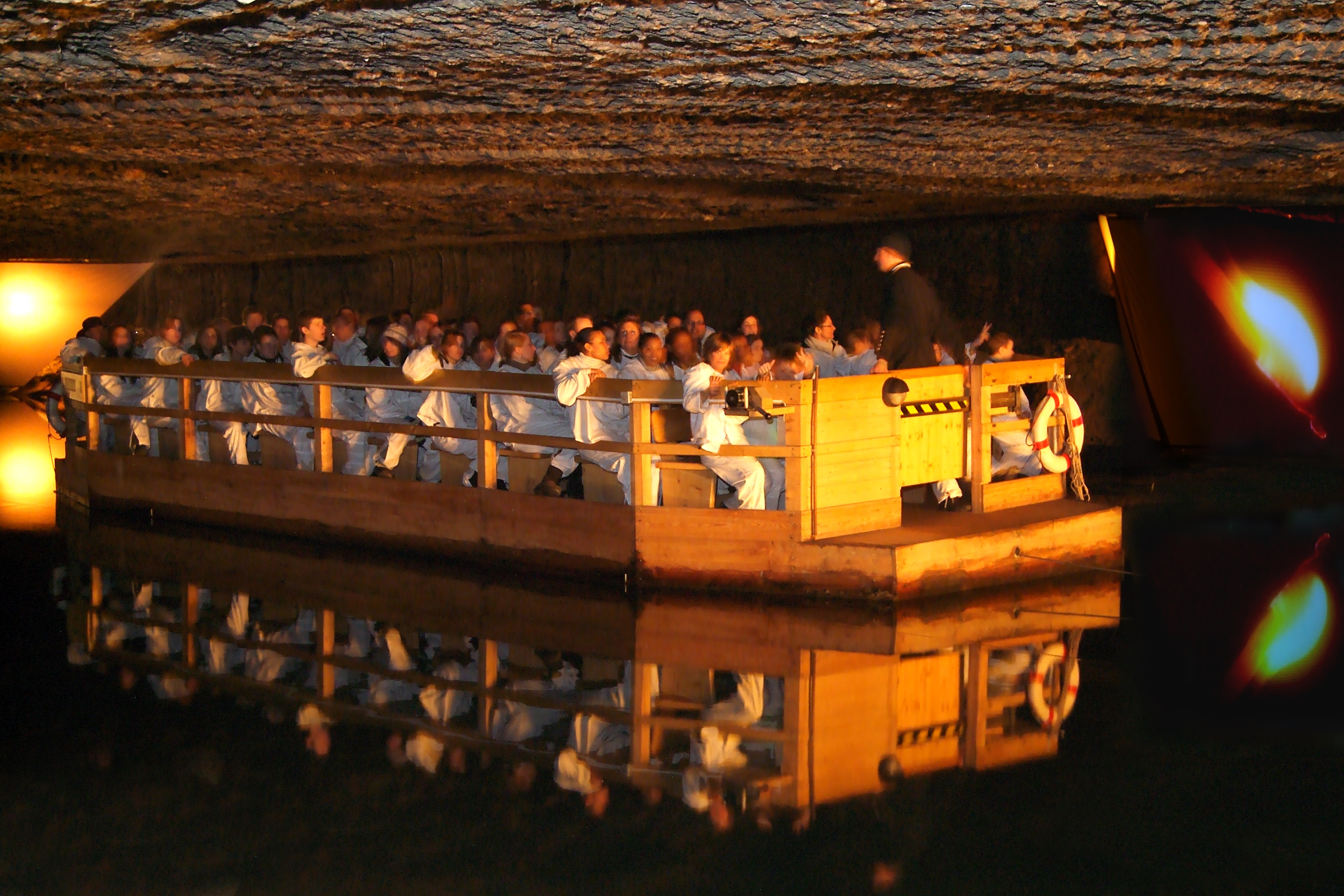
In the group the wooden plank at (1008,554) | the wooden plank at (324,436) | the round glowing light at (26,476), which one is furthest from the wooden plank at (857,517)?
the round glowing light at (26,476)

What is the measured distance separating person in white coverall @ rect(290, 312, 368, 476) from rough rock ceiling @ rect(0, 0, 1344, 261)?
1.40 metres

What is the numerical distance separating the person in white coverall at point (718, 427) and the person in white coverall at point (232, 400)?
4.56m

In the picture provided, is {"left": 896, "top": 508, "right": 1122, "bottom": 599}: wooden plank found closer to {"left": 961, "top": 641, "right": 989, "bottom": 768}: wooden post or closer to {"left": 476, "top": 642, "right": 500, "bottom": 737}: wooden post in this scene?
{"left": 961, "top": 641, "right": 989, "bottom": 768}: wooden post

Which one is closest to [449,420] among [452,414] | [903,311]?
[452,414]

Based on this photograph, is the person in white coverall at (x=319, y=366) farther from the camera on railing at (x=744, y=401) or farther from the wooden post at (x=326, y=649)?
the camera on railing at (x=744, y=401)

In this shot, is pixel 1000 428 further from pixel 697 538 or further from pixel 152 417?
pixel 152 417

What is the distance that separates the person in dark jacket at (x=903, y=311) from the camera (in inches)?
371

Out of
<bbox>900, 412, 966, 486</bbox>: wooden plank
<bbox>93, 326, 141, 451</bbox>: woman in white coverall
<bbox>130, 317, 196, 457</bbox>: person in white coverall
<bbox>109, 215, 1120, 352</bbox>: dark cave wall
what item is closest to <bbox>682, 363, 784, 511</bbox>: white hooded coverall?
<bbox>900, 412, 966, 486</bbox>: wooden plank

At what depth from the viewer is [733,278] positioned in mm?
16516

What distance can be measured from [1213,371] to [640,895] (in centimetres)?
1040

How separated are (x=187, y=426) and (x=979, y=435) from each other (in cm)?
667

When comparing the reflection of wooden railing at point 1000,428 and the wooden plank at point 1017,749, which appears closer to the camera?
the wooden plank at point 1017,749

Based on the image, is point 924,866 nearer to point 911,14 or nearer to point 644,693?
point 644,693

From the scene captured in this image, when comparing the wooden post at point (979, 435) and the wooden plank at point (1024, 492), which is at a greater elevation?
the wooden post at point (979, 435)
